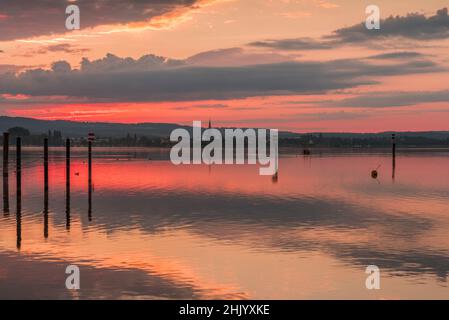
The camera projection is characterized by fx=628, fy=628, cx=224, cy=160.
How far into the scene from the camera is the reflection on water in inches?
787

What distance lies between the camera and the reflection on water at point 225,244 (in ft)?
65.6

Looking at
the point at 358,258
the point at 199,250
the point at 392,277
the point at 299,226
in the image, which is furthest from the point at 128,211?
the point at 392,277

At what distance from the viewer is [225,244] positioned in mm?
27375

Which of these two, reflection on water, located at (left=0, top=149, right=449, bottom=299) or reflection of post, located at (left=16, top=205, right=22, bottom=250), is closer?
reflection on water, located at (left=0, top=149, right=449, bottom=299)

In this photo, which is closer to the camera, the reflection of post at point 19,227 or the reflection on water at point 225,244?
the reflection on water at point 225,244

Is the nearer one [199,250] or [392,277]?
[392,277]

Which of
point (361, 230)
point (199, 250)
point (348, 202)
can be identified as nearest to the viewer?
point (199, 250)

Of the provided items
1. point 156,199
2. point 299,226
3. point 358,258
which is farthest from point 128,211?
point 358,258

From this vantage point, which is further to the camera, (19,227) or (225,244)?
(19,227)

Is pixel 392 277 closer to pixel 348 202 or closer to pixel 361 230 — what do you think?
pixel 361 230

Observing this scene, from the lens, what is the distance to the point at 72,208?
41344 millimetres
